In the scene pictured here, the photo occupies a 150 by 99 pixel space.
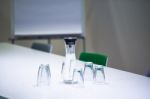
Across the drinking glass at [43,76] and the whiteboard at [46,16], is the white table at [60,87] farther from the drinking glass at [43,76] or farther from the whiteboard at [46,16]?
the whiteboard at [46,16]

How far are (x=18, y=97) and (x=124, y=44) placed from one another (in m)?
3.58

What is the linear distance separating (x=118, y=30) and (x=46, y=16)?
119cm

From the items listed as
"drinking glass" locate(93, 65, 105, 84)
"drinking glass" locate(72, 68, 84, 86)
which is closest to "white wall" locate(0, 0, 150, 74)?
"drinking glass" locate(93, 65, 105, 84)

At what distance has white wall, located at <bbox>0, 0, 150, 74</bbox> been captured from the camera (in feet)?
16.0

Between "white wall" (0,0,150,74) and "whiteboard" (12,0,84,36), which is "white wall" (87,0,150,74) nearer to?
"white wall" (0,0,150,74)

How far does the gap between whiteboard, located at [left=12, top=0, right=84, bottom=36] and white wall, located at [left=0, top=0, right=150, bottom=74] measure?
9.6 inches

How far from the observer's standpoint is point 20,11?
4.75 m

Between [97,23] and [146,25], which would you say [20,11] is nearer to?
[97,23]

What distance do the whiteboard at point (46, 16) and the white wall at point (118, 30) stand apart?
243 millimetres

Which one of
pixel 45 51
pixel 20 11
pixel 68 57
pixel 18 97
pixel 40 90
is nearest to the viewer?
pixel 18 97

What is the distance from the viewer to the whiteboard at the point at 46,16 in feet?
15.6

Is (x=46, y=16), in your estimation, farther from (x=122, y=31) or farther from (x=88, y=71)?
(x=88, y=71)

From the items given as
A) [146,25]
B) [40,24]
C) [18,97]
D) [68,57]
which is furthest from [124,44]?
[18,97]

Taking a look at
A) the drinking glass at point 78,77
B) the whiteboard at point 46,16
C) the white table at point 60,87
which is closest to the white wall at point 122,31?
the whiteboard at point 46,16
